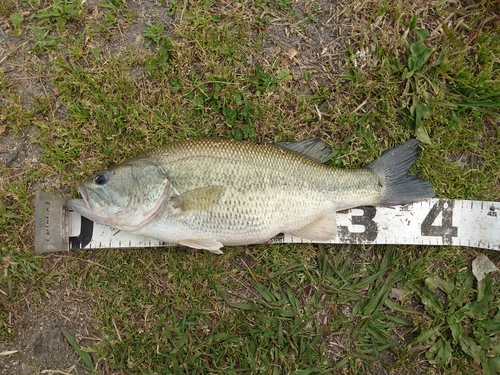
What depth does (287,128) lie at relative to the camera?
3.77 meters

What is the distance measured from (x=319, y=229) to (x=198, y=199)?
113cm

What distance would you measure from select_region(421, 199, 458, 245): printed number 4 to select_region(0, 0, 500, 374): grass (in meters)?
0.12

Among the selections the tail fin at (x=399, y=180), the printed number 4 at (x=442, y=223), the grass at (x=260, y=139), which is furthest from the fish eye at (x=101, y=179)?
the printed number 4 at (x=442, y=223)

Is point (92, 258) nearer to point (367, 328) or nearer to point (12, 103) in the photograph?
point (12, 103)

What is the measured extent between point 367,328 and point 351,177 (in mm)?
1454

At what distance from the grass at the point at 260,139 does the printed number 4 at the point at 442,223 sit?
0.41 ft

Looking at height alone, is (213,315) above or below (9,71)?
below

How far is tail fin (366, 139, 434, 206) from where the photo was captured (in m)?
3.49

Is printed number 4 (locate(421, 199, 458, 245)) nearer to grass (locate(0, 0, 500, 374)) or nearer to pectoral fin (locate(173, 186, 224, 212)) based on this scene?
grass (locate(0, 0, 500, 374))

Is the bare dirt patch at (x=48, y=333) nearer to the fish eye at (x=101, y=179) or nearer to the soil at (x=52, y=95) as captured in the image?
the soil at (x=52, y=95)

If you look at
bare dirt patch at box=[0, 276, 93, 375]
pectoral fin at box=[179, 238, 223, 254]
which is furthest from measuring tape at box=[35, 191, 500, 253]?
bare dirt patch at box=[0, 276, 93, 375]

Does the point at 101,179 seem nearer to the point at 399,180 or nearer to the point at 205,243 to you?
the point at 205,243

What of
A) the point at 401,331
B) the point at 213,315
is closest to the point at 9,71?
the point at 213,315

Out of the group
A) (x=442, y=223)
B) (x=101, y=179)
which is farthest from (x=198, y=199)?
(x=442, y=223)
